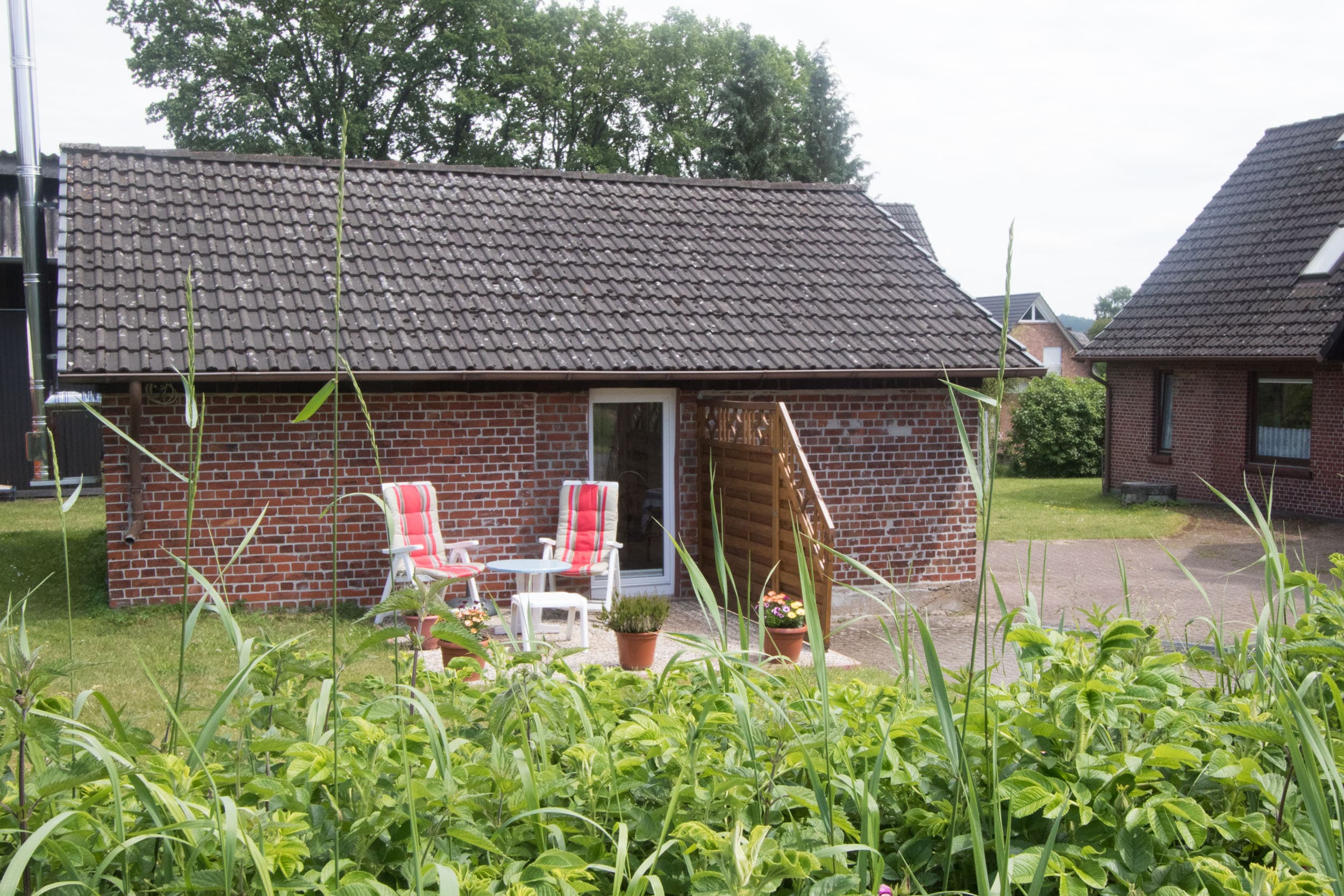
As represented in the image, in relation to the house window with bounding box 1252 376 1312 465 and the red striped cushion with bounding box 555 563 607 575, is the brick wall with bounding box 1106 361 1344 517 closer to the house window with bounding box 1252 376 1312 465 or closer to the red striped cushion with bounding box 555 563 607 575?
the house window with bounding box 1252 376 1312 465

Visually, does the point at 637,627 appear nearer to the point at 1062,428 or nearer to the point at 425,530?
the point at 425,530

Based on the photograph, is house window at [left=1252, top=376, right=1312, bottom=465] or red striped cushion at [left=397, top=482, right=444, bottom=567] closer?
red striped cushion at [left=397, top=482, right=444, bottom=567]

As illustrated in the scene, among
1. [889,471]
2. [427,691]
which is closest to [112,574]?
[889,471]

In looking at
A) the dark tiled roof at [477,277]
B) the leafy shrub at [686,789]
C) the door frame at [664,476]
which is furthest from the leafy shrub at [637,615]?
the leafy shrub at [686,789]

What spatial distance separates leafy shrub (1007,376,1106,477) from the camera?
2786cm

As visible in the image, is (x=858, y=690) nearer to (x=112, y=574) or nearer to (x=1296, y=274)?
→ (x=112, y=574)

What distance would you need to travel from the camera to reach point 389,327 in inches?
432

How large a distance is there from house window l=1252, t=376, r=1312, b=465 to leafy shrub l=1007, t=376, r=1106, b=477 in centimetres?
792

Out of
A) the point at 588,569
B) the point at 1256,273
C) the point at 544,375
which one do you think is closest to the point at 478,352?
the point at 544,375

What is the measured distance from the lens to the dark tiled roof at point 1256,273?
61.3 feet

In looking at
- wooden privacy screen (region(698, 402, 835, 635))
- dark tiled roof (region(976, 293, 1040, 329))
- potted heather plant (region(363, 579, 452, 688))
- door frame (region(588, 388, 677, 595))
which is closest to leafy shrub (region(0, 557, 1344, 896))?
potted heather plant (region(363, 579, 452, 688))

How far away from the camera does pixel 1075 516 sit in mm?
19547

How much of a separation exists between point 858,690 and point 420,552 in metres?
8.29

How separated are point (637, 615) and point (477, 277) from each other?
5014mm
